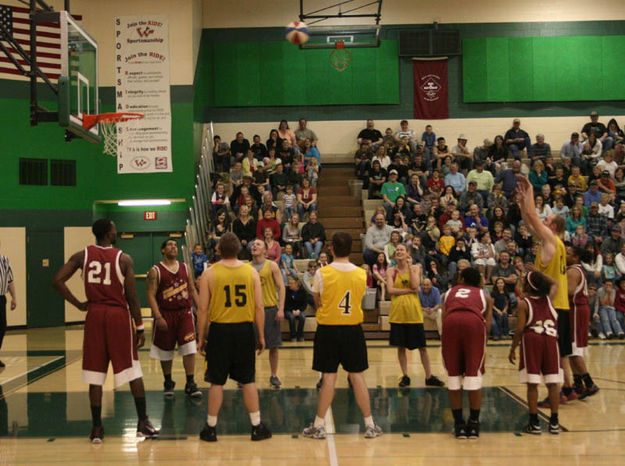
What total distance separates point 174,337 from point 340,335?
2720 mm

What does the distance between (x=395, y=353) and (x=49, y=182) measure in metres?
10.0

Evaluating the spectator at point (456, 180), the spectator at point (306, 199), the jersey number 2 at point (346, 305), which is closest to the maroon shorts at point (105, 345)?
the jersey number 2 at point (346, 305)

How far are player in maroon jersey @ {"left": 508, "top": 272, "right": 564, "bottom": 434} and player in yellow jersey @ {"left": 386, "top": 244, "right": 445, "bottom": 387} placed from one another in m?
2.12

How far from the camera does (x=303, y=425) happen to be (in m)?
7.04

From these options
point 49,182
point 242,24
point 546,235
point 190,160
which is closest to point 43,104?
point 49,182

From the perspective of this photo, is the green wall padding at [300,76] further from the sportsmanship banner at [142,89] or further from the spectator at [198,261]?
the spectator at [198,261]

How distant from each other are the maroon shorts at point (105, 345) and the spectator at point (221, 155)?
12.7m

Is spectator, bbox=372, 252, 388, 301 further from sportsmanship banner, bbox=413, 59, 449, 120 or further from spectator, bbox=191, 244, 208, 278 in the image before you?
sportsmanship banner, bbox=413, 59, 449, 120

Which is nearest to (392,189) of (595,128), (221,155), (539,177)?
(539,177)

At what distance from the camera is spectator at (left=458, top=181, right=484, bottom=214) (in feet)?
54.2

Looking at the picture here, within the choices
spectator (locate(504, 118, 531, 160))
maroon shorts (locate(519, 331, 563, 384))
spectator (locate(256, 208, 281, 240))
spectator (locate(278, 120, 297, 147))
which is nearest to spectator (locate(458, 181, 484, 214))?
spectator (locate(504, 118, 531, 160))

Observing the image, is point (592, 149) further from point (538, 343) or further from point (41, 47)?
point (41, 47)

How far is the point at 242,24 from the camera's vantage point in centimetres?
2098

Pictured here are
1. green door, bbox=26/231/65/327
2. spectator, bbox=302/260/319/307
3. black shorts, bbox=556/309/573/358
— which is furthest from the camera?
green door, bbox=26/231/65/327
